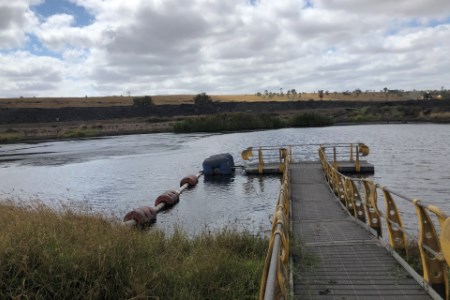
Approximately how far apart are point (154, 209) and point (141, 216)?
2241 mm

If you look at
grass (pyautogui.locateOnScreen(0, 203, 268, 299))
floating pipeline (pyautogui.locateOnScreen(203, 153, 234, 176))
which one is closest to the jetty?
grass (pyautogui.locateOnScreen(0, 203, 268, 299))

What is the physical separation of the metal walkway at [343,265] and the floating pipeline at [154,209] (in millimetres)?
6954

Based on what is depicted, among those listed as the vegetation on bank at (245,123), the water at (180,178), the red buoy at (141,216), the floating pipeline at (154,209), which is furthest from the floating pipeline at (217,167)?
the vegetation on bank at (245,123)

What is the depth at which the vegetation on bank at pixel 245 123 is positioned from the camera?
8825cm

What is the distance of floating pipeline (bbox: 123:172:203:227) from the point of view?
17.4 meters

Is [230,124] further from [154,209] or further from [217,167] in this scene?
[154,209]

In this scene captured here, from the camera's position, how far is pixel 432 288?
596cm

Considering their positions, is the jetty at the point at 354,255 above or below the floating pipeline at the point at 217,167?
above

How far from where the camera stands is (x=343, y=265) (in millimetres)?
7863

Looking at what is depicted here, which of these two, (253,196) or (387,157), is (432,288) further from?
(387,157)

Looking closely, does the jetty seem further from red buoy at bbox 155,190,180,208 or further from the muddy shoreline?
the muddy shoreline

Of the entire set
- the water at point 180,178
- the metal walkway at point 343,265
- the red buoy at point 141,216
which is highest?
the metal walkway at point 343,265

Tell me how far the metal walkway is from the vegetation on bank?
75365 mm

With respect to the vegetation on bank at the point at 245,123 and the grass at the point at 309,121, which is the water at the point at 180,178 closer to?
the grass at the point at 309,121
